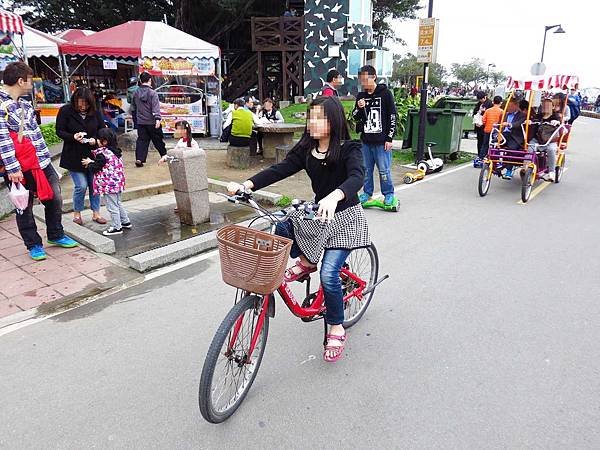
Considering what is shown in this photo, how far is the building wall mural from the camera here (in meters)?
21.4

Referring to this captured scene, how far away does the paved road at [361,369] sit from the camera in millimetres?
2615

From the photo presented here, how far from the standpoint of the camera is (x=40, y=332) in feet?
11.9

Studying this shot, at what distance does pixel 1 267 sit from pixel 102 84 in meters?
14.4

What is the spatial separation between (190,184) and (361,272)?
2973 mm

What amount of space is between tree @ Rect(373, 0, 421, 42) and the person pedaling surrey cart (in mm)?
21296

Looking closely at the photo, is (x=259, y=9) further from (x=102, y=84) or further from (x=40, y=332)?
(x=40, y=332)

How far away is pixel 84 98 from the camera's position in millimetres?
5344

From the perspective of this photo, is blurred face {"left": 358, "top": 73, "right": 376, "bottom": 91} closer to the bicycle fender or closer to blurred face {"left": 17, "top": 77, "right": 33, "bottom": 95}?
blurred face {"left": 17, "top": 77, "right": 33, "bottom": 95}

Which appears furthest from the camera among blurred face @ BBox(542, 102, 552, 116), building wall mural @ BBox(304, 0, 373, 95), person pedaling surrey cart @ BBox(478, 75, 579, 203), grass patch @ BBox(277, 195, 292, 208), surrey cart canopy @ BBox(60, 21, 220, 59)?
building wall mural @ BBox(304, 0, 373, 95)

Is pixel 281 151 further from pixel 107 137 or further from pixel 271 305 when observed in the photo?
pixel 271 305

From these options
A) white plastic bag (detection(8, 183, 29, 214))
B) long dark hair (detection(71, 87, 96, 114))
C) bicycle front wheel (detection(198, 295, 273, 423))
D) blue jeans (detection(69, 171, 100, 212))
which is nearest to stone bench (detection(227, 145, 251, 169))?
blue jeans (detection(69, 171, 100, 212))

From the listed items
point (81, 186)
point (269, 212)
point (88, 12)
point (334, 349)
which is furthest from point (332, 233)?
point (88, 12)

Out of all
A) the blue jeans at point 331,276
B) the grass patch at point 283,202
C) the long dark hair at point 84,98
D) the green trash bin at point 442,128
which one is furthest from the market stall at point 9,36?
the green trash bin at point 442,128

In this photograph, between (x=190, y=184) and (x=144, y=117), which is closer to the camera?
(x=190, y=184)
